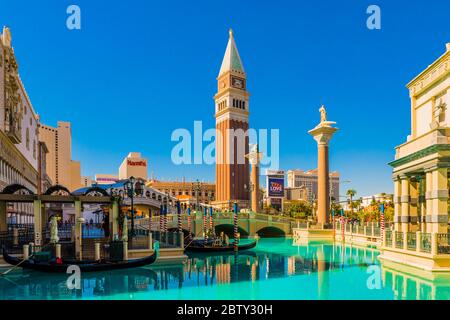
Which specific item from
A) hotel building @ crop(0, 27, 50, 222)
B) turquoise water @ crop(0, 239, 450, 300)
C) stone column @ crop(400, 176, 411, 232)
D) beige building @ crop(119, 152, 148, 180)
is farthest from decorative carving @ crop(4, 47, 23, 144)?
beige building @ crop(119, 152, 148, 180)

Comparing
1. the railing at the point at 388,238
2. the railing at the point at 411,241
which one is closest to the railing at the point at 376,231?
the railing at the point at 388,238

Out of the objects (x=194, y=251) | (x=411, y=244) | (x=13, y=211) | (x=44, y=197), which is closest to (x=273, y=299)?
(x=411, y=244)

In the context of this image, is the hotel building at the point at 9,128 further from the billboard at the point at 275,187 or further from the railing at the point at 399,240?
the billboard at the point at 275,187

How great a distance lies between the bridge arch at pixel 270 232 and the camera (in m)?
52.1

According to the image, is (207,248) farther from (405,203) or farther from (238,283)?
(405,203)

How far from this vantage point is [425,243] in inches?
727

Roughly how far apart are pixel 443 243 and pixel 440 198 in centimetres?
211

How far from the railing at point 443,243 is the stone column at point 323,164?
2879 centimetres

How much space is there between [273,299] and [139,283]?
688 centimetres

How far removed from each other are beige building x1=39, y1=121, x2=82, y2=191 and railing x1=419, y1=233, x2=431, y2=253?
422 ft

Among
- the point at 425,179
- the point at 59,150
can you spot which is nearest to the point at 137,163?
the point at 59,150
